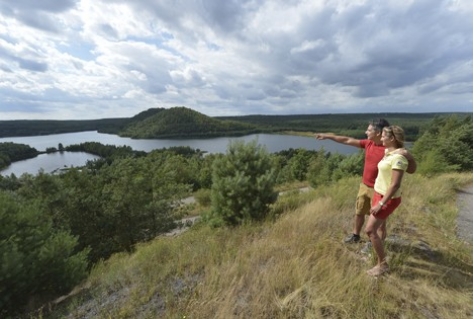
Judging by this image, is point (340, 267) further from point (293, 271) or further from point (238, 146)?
point (238, 146)

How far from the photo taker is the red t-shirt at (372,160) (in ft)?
12.7

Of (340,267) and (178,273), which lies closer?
(340,267)

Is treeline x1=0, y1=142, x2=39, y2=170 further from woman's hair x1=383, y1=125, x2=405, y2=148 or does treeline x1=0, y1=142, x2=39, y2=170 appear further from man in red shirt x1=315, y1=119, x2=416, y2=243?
woman's hair x1=383, y1=125, x2=405, y2=148

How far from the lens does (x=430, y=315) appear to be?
2852 millimetres

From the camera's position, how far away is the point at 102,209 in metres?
14.1

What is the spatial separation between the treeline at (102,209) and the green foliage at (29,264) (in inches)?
0.7

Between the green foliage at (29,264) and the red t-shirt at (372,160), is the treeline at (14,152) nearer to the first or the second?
the green foliage at (29,264)

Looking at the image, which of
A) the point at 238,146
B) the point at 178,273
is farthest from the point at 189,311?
the point at 238,146

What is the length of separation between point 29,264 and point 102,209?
366 inches

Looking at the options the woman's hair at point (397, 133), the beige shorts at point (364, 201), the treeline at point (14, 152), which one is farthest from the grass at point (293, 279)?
the treeline at point (14, 152)

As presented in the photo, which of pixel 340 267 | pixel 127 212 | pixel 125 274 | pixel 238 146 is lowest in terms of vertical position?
pixel 127 212

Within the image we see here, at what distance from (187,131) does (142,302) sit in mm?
177936

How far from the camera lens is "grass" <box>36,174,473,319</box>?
2943 mm

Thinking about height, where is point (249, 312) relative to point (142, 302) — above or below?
above
